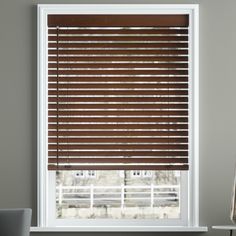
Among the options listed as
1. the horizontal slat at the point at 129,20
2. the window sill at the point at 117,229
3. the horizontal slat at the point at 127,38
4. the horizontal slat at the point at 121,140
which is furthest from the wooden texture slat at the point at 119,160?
the horizontal slat at the point at 129,20

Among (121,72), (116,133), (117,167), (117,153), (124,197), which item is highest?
(121,72)

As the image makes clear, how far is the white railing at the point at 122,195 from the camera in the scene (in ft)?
19.0

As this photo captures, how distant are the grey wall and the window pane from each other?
27cm

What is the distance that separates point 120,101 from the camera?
571 centimetres

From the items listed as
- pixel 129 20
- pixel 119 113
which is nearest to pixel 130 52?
pixel 129 20

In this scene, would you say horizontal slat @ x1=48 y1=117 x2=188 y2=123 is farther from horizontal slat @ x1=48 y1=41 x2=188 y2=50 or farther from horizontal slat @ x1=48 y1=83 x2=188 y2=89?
horizontal slat @ x1=48 y1=41 x2=188 y2=50

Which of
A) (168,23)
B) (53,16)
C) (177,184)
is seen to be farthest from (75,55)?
(177,184)

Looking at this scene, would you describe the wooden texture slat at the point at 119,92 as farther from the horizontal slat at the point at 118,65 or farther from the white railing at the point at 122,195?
the white railing at the point at 122,195

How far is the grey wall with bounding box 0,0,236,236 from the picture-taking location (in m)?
5.68

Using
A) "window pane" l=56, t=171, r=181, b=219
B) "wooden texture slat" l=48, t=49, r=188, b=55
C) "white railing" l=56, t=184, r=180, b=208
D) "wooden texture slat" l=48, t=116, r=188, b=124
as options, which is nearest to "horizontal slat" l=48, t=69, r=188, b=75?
"wooden texture slat" l=48, t=49, r=188, b=55
